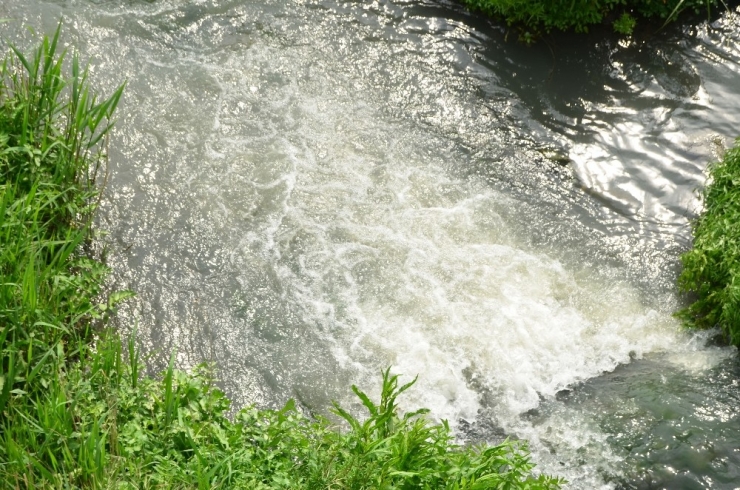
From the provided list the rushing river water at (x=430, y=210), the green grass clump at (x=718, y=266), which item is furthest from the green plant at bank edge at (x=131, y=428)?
the green grass clump at (x=718, y=266)

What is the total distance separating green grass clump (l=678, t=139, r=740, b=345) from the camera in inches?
260

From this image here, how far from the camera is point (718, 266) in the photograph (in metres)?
6.85

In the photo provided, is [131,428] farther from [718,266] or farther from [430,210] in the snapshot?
[718,266]

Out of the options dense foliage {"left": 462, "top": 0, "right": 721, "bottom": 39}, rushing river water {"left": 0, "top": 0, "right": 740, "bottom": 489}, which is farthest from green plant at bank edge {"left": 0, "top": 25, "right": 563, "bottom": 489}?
dense foliage {"left": 462, "top": 0, "right": 721, "bottom": 39}

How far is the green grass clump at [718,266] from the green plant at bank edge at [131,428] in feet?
7.44

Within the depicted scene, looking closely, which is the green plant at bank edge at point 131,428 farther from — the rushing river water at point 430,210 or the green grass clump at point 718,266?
the green grass clump at point 718,266

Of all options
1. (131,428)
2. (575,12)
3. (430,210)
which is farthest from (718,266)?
(131,428)

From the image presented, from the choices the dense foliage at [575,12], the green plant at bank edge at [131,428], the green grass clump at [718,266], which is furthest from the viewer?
the dense foliage at [575,12]

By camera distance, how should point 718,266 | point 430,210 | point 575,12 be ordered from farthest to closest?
point 575,12
point 430,210
point 718,266

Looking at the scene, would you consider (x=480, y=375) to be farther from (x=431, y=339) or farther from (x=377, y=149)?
(x=377, y=149)

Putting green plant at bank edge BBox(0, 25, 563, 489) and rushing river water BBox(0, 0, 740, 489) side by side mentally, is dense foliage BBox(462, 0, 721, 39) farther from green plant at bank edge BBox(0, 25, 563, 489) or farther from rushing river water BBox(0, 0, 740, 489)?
green plant at bank edge BBox(0, 25, 563, 489)

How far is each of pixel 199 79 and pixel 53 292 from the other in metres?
3.47

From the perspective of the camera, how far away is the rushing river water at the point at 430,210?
6.21 metres

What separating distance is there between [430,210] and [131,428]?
3652mm
